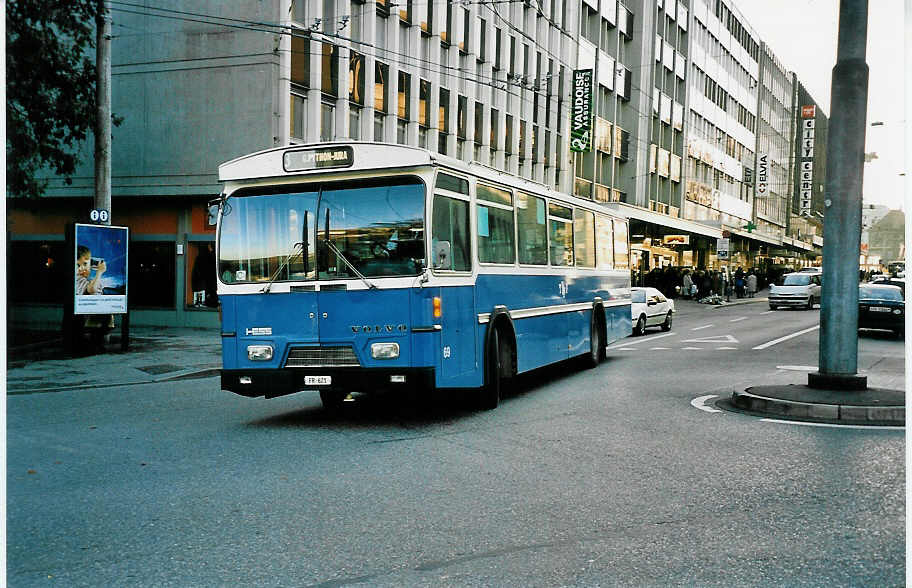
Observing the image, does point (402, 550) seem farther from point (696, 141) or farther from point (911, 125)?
point (696, 141)

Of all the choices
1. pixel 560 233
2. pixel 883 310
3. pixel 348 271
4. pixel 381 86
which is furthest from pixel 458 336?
pixel 381 86

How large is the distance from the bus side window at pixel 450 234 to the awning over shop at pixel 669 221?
26.8 meters

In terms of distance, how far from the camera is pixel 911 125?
160 inches

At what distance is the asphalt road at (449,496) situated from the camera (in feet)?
16.3

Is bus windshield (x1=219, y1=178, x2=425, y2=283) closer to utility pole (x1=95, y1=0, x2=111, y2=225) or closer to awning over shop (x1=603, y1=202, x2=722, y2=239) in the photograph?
utility pole (x1=95, y1=0, x2=111, y2=225)

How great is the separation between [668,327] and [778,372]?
13.5 metres

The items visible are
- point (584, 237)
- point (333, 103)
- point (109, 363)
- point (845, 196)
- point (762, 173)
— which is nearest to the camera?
point (845, 196)

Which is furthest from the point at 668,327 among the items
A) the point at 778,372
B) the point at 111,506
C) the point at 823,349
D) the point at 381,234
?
the point at 111,506

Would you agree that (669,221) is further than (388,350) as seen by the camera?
Yes

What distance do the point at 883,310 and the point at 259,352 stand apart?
793 inches

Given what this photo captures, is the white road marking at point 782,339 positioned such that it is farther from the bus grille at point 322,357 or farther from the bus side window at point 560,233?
the bus grille at point 322,357

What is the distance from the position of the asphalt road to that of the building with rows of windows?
10.4m

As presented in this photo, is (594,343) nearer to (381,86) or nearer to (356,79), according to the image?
(356,79)

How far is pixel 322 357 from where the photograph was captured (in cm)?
977
